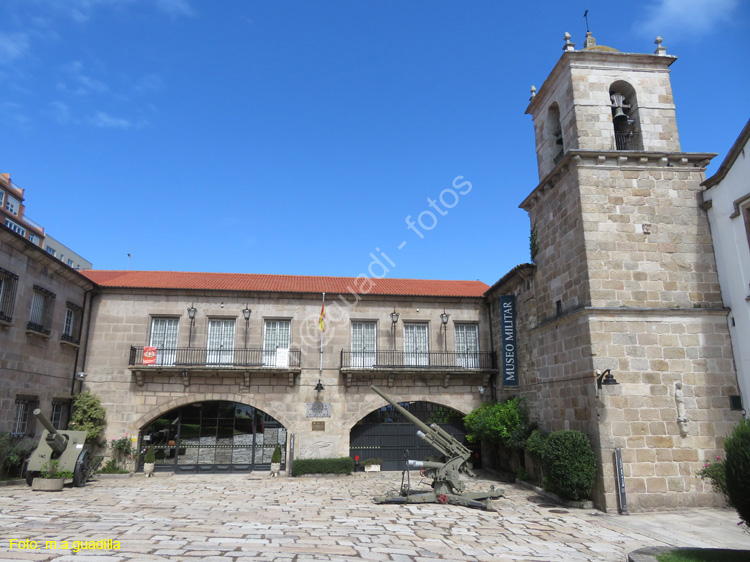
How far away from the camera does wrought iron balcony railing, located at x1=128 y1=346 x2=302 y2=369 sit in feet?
59.6

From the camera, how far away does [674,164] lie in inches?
524

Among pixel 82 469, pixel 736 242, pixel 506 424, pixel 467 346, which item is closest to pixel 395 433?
pixel 467 346

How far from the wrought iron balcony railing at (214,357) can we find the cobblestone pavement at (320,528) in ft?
17.1

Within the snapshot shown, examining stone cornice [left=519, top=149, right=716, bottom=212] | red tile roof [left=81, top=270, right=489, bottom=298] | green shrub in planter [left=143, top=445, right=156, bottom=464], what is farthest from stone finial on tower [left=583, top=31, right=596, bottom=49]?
green shrub in planter [left=143, top=445, right=156, bottom=464]

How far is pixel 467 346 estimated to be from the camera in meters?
19.9

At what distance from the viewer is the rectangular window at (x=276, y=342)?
61.4ft

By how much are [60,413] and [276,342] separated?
7.70 metres

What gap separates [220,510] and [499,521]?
6.18 m

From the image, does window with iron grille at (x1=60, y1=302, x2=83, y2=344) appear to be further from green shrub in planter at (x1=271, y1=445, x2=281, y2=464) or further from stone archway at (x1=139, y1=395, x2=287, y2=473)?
green shrub in planter at (x1=271, y1=445, x2=281, y2=464)

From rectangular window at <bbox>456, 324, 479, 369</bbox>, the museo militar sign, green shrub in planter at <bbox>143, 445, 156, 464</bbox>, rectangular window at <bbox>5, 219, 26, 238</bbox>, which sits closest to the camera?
the museo militar sign

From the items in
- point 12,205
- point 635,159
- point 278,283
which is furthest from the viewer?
point 12,205

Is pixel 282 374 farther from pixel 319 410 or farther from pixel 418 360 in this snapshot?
pixel 418 360

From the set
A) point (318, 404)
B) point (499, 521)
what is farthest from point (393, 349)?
point (499, 521)

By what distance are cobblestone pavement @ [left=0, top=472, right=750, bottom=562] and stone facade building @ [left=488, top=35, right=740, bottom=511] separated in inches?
64.2
